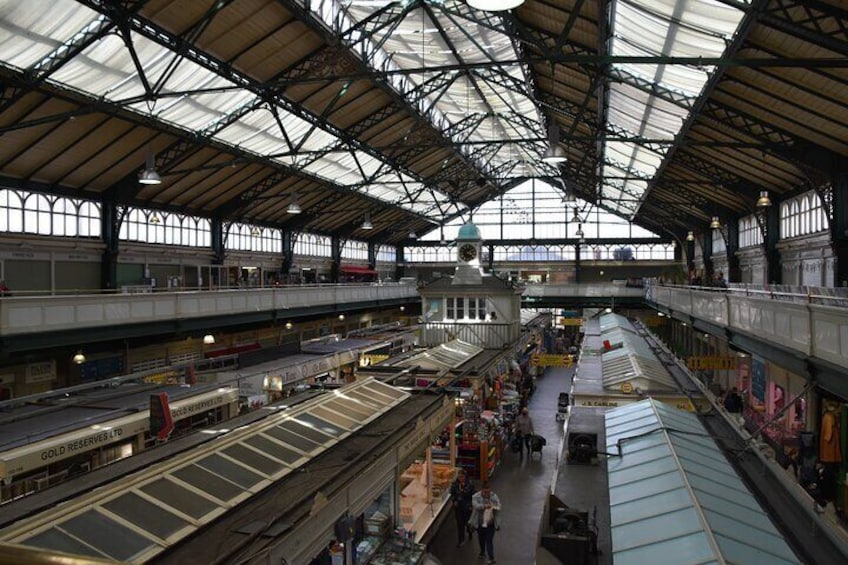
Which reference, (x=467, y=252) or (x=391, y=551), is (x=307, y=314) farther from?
(x=391, y=551)

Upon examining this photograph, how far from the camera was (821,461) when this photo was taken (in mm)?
15133

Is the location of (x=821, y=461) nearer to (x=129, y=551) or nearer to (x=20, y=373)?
(x=129, y=551)

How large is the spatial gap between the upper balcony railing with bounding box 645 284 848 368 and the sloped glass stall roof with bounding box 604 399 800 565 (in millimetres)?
2458

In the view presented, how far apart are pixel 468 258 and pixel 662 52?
45.0ft

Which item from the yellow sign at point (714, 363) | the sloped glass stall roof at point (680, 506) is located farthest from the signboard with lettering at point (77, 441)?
the yellow sign at point (714, 363)

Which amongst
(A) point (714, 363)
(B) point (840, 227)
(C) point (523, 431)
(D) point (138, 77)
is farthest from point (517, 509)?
(D) point (138, 77)

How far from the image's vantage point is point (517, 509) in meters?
16.2

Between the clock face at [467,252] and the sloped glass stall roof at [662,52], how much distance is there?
8742 mm

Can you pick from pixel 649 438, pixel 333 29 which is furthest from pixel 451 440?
pixel 333 29

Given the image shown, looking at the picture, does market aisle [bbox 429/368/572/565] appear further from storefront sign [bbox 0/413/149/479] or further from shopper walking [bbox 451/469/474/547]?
storefront sign [bbox 0/413/149/479]

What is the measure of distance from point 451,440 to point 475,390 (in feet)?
5.31

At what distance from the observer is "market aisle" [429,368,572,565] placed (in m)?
13.6

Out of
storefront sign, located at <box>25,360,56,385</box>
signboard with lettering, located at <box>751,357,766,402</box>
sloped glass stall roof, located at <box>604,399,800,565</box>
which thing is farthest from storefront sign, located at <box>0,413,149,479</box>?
signboard with lettering, located at <box>751,357,766,402</box>

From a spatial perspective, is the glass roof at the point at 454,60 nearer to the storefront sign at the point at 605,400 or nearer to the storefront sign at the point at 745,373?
the storefront sign at the point at 605,400
